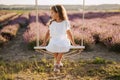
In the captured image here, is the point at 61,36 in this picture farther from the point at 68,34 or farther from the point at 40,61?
the point at 40,61

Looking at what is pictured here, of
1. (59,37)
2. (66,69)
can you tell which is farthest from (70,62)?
(59,37)

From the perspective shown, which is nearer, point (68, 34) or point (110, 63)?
point (68, 34)

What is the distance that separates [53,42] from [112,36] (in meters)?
4.20

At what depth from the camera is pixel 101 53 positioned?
30.6 ft

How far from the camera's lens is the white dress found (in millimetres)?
6152

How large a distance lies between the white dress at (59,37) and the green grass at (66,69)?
0.71 metres

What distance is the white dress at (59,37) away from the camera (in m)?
6.15

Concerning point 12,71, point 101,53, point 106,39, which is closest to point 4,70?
point 12,71

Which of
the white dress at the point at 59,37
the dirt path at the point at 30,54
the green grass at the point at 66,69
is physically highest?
the white dress at the point at 59,37

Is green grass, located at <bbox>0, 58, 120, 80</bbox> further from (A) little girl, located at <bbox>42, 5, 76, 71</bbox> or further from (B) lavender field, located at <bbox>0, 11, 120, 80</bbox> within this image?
(A) little girl, located at <bbox>42, 5, 76, 71</bbox>

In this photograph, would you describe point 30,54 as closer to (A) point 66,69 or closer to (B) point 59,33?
(A) point 66,69

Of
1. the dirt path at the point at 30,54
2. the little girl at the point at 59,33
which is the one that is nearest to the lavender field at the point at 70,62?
the dirt path at the point at 30,54

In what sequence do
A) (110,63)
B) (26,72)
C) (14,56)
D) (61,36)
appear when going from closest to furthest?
1. (61,36)
2. (26,72)
3. (110,63)
4. (14,56)

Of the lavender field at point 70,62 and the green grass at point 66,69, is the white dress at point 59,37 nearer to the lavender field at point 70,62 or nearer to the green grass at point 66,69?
the lavender field at point 70,62
